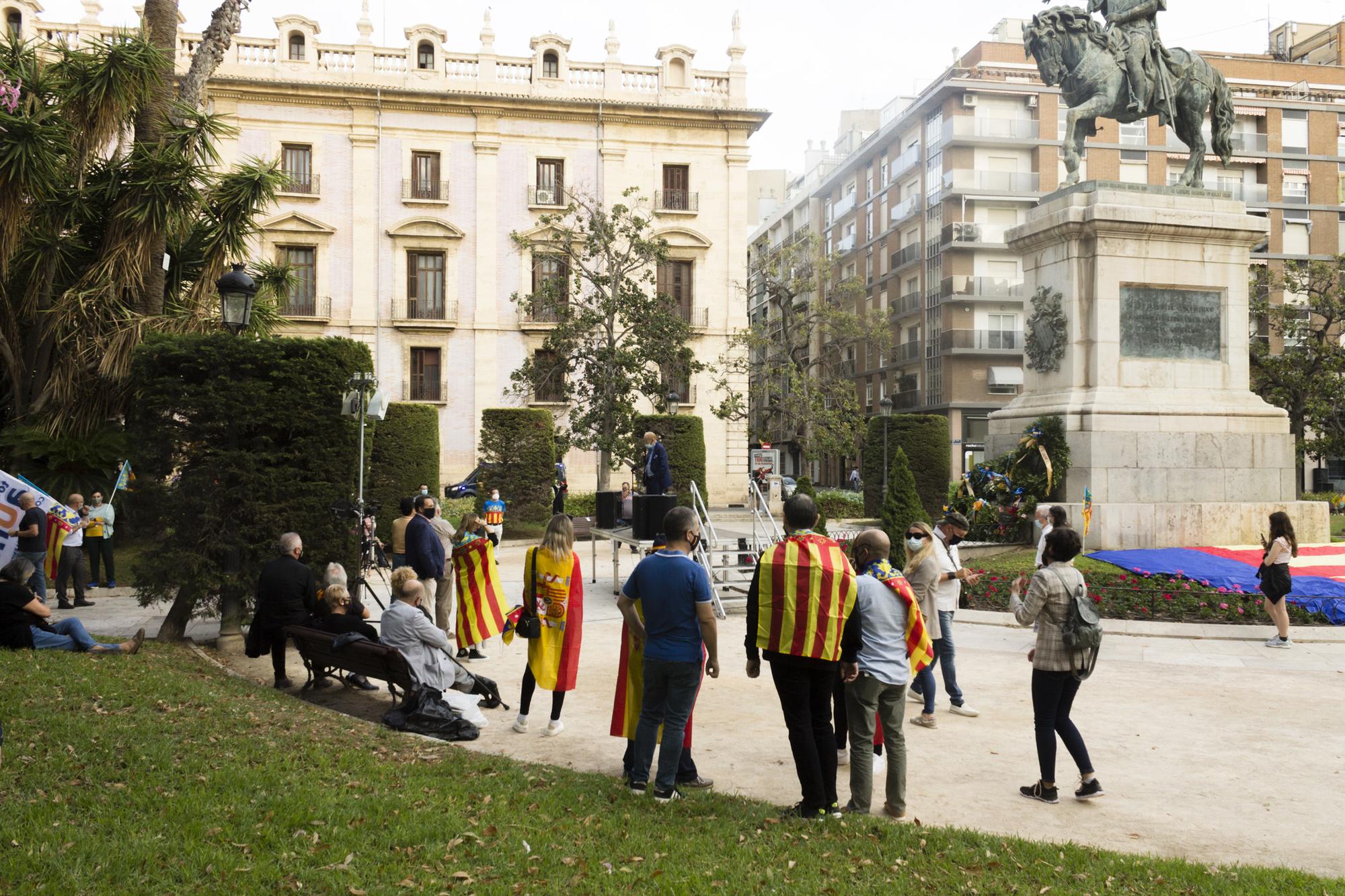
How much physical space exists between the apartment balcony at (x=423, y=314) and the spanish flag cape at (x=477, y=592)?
2902 cm

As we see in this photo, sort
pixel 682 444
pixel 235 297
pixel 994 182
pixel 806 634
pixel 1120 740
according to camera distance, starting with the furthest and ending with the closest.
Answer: pixel 994 182 → pixel 682 444 → pixel 235 297 → pixel 1120 740 → pixel 806 634

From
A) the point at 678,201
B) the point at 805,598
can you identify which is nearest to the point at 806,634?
the point at 805,598

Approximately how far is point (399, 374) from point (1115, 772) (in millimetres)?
34648

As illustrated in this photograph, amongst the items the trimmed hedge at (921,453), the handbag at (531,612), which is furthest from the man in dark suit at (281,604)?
the trimmed hedge at (921,453)

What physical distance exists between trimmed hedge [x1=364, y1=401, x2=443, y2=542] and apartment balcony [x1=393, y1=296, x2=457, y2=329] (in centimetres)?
1150

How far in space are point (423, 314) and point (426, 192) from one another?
4591 mm

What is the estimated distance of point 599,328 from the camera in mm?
34812

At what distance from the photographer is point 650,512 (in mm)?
13461

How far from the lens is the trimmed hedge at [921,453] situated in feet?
86.6

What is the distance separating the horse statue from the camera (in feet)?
50.2

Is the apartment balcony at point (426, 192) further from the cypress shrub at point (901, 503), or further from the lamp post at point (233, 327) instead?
the lamp post at point (233, 327)

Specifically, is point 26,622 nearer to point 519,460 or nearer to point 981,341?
point 519,460

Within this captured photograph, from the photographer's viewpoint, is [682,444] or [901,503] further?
[682,444]

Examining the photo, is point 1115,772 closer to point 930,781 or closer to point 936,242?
point 930,781
